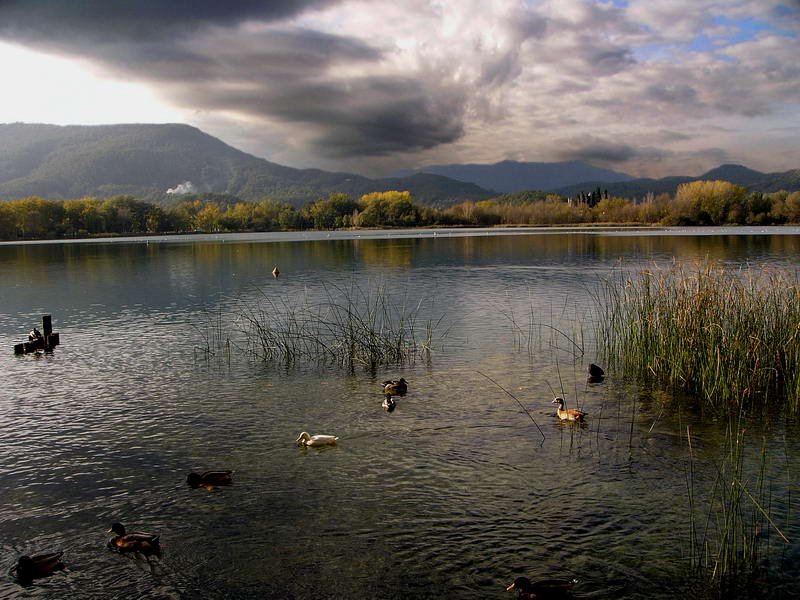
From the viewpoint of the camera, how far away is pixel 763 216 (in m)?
143

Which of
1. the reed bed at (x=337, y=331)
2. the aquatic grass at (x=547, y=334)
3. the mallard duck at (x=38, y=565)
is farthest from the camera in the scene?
the aquatic grass at (x=547, y=334)

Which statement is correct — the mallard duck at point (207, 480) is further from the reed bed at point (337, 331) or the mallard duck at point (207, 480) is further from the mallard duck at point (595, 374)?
the mallard duck at point (595, 374)

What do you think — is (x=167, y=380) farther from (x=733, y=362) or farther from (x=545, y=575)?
(x=733, y=362)

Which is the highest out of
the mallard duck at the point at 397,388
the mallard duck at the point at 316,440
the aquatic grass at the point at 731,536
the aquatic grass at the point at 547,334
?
the aquatic grass at the point at 547,334

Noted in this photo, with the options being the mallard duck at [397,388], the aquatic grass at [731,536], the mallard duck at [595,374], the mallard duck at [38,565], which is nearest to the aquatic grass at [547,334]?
the mallard duck at [595,374]

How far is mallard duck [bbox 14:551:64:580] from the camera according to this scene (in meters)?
7.59

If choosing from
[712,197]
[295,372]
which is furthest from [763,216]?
[295,372]

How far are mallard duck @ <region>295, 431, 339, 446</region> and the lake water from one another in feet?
0.65

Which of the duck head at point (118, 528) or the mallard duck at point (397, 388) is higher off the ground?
the mallard duck at point (397, 388)

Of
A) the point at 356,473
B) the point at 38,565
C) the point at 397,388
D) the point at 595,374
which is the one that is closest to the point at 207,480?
the point at 356,473

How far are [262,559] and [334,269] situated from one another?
43.8 metres

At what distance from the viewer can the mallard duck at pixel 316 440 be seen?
37.7ft

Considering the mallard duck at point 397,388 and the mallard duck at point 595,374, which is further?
the mallard duck at point 595,374

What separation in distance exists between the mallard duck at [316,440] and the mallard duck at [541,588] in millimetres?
5346
